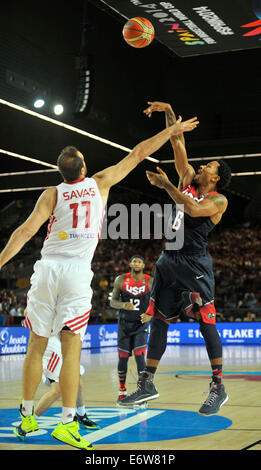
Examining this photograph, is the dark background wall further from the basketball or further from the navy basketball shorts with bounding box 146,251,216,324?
the navy basketball shorts with bounding box 146,251,216,324

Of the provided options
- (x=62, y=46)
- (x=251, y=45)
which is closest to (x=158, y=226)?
(x=62, y=46)

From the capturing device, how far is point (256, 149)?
19.5 m

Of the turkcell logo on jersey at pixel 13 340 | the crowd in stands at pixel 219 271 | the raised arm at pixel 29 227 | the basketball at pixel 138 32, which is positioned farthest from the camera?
the crowd in stands at pixel 219 271

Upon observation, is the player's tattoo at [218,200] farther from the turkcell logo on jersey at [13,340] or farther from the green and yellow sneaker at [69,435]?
the turkcell logo on jersey at [13,340]

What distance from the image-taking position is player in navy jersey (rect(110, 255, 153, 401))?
8.75m

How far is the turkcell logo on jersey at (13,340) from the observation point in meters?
16.2

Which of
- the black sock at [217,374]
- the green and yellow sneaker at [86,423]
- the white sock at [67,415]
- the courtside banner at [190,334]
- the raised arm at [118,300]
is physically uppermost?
the raised arm at [118,300]

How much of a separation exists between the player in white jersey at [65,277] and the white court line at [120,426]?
0.78m

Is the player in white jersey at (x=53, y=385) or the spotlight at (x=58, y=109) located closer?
the player in white jersey at (x=53, y=385)

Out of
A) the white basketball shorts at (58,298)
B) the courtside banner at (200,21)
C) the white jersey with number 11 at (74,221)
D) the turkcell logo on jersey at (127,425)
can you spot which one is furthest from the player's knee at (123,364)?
the courtside banner at (200,21)

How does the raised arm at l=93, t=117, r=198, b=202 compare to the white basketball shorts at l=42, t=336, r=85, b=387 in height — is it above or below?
above

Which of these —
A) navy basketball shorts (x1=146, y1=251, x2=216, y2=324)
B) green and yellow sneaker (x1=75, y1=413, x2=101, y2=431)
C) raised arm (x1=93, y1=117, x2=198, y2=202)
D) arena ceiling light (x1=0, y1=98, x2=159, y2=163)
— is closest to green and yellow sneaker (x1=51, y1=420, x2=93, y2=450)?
green and yellow sneaker (x1=75, y1=413, x2=101, y2=431)

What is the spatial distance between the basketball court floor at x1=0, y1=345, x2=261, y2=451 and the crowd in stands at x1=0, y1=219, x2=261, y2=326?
30.0 feet
